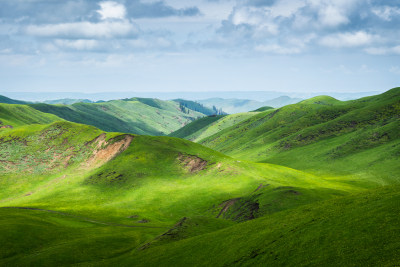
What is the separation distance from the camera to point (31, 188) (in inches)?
5886

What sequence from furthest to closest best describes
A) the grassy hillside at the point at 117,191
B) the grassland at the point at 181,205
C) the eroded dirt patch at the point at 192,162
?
the eroded dirt patch at the point at 192,162 < the grassy hillside at the point at 117,191 < the grassland at the point at 181,205

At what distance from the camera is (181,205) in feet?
380

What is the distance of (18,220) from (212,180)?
71781 millimetres

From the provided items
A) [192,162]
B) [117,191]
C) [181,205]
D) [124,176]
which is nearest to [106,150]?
[124,176]

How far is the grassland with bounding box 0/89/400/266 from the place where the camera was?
36250mm

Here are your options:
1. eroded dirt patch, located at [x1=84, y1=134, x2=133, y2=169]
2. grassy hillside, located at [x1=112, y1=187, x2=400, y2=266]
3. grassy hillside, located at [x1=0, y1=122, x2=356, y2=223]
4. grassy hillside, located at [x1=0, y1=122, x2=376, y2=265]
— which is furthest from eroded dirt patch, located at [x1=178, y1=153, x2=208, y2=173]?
grassy hillside, located at [x1=112, y1=187, x2=400, y2=266]

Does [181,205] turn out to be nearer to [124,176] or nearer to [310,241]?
[124,176]

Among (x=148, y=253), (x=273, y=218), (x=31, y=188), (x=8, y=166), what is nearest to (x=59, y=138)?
(x=8, y=166)

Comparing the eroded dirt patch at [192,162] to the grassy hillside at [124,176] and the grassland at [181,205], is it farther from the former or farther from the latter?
the grassland at [181,205]

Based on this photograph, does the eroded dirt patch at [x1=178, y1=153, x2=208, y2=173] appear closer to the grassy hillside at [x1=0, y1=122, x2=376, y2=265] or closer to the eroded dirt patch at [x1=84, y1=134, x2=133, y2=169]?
the grassy hillside at [x1=0, y1=122, x2=376, y2=265]

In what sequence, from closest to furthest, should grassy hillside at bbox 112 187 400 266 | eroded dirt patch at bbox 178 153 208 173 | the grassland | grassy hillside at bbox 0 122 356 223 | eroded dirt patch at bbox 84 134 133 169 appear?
grassy hillside at bbox 112 187 400 266
the grassland
grassy hillside at bbox 0 122 356 223
eroded dirt patch at bbox 178 153 208 173
eroded dirt patch at bbox 84 134 133 169

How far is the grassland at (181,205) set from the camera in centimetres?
3625

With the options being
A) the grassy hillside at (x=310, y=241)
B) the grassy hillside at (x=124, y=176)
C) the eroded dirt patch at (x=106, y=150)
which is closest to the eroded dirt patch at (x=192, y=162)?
the grassy hillside at (x=124, y=176)

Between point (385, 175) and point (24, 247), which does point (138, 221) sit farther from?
point (385, 175)
